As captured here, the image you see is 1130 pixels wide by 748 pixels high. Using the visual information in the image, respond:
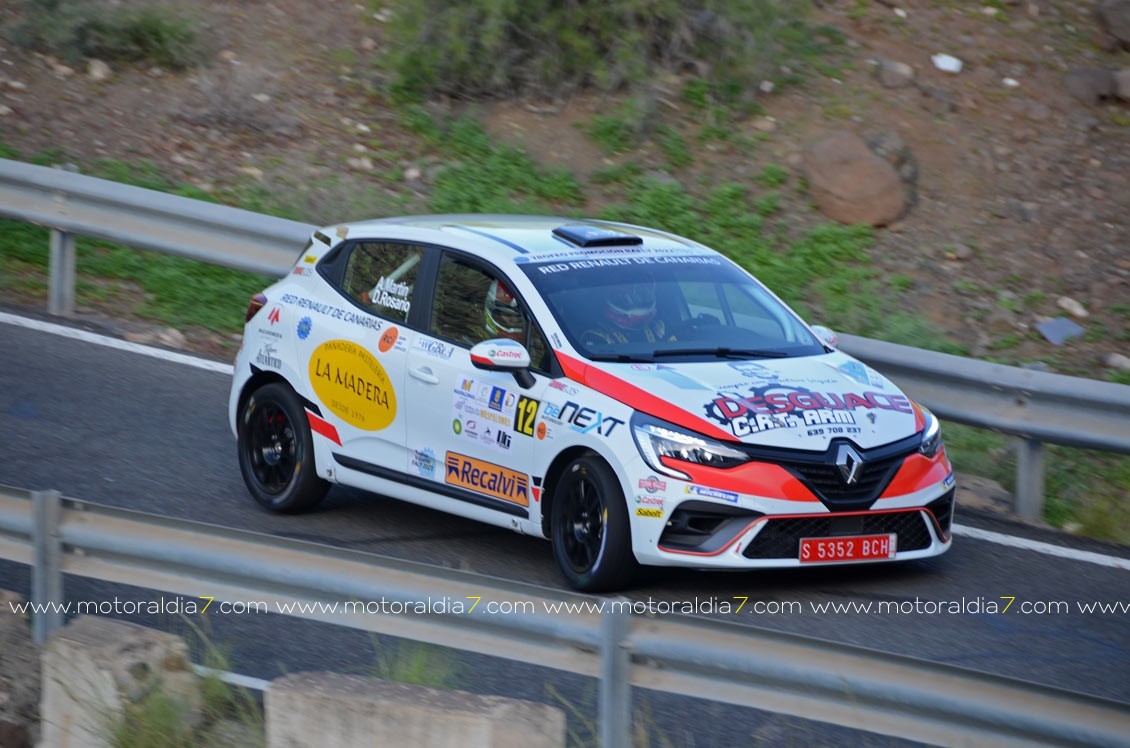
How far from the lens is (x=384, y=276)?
805 cm

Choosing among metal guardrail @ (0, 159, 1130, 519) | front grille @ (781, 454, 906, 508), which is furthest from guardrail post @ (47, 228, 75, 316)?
front grille @ (781, 454, 906, 508)

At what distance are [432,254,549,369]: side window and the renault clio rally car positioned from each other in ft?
0.04

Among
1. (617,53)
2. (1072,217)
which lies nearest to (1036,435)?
(1072,217)

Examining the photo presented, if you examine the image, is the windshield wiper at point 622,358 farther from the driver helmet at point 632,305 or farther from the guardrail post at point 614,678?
the guardrail post at point 614,678

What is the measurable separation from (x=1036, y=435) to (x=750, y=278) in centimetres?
201

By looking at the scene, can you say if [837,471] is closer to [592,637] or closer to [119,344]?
[592,637]

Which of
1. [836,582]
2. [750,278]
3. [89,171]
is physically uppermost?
[750,278]

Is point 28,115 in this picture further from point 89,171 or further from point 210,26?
point 210,26

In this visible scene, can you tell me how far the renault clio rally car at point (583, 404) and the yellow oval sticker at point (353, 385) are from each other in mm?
12

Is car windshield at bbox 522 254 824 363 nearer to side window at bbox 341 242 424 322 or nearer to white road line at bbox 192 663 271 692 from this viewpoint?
side window at bbox 341 242 424 322

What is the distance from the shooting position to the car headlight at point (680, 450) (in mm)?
6445

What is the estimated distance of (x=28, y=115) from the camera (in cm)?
1385

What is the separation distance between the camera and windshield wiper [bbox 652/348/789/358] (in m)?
7.20

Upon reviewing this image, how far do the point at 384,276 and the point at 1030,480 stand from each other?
4.02 m
